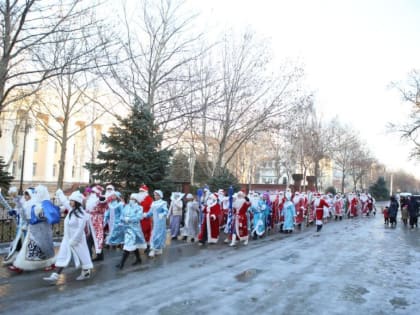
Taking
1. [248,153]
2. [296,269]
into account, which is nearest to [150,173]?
[296,269]

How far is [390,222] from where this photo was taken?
78.4 ft

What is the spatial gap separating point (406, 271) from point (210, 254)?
5.05 metres

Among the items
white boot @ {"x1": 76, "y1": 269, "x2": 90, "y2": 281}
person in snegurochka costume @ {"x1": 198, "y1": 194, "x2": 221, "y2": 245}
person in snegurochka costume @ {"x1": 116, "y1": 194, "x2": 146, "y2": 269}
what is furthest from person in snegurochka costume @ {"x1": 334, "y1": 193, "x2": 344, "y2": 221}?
white boot @ {"x1": 76, "y1": 269, "x2": 90, "y2": 281}

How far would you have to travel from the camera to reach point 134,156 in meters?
17.3

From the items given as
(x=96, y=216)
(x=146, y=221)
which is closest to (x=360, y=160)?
(x=146, y=221)

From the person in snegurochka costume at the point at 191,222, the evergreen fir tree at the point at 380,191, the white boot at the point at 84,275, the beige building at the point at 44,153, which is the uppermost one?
the beige building at the point at 44,153

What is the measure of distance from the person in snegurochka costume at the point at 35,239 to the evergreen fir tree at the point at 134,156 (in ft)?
27.3

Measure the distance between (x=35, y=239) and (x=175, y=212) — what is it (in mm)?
6631

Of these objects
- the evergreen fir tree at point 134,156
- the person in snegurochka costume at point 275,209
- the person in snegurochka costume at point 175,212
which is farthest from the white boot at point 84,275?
the person in snegurochka costume at point 275,209

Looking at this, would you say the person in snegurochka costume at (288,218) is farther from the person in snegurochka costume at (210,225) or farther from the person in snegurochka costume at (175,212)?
the person in snegurochka costume at (175,212)

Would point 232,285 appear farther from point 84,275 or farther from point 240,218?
point 240,218

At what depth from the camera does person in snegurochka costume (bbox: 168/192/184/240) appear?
48.2ft

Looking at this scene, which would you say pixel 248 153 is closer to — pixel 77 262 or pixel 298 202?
pixel 298 202

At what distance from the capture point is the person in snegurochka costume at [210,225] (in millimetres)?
14047
